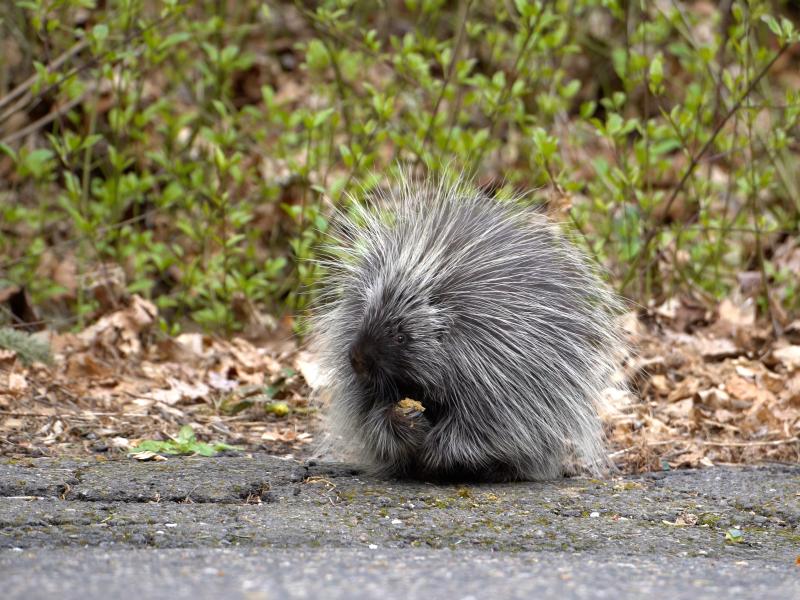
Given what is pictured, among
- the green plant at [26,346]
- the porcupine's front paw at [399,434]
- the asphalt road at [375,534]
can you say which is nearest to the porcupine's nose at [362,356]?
the porcupine's front paw at [399,434]

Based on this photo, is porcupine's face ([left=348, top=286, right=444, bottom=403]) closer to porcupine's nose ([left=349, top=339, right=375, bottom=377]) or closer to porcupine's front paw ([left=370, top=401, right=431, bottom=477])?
porcupine's nose ([left=349, top=339, right=375, bottom=377])

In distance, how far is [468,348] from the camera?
427 cm

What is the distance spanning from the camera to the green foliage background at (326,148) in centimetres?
635

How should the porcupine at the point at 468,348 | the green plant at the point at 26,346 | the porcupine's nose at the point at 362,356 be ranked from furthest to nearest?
1. the green plant at the point at 26,346
2. the porcupine at the point at 468,348
3. the porcupine's nose at the point at 362,356

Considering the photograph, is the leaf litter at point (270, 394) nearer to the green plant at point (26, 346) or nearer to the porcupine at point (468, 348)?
the green plant at point (26, 346)

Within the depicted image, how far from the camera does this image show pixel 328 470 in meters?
4.58

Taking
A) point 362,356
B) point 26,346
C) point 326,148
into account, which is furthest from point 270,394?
point 326,148

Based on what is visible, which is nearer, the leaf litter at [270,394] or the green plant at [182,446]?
the green plant at [182,446]

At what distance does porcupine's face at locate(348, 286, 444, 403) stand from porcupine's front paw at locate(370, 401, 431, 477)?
0.14 m

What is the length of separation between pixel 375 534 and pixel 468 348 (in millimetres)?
1042

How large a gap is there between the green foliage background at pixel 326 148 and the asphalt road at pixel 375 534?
5.68ft

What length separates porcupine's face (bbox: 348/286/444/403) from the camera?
4141mm

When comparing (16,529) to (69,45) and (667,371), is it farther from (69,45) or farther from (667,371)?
(69,45)

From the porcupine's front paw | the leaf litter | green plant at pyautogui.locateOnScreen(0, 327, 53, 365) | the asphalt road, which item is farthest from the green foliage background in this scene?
the asphalt road
